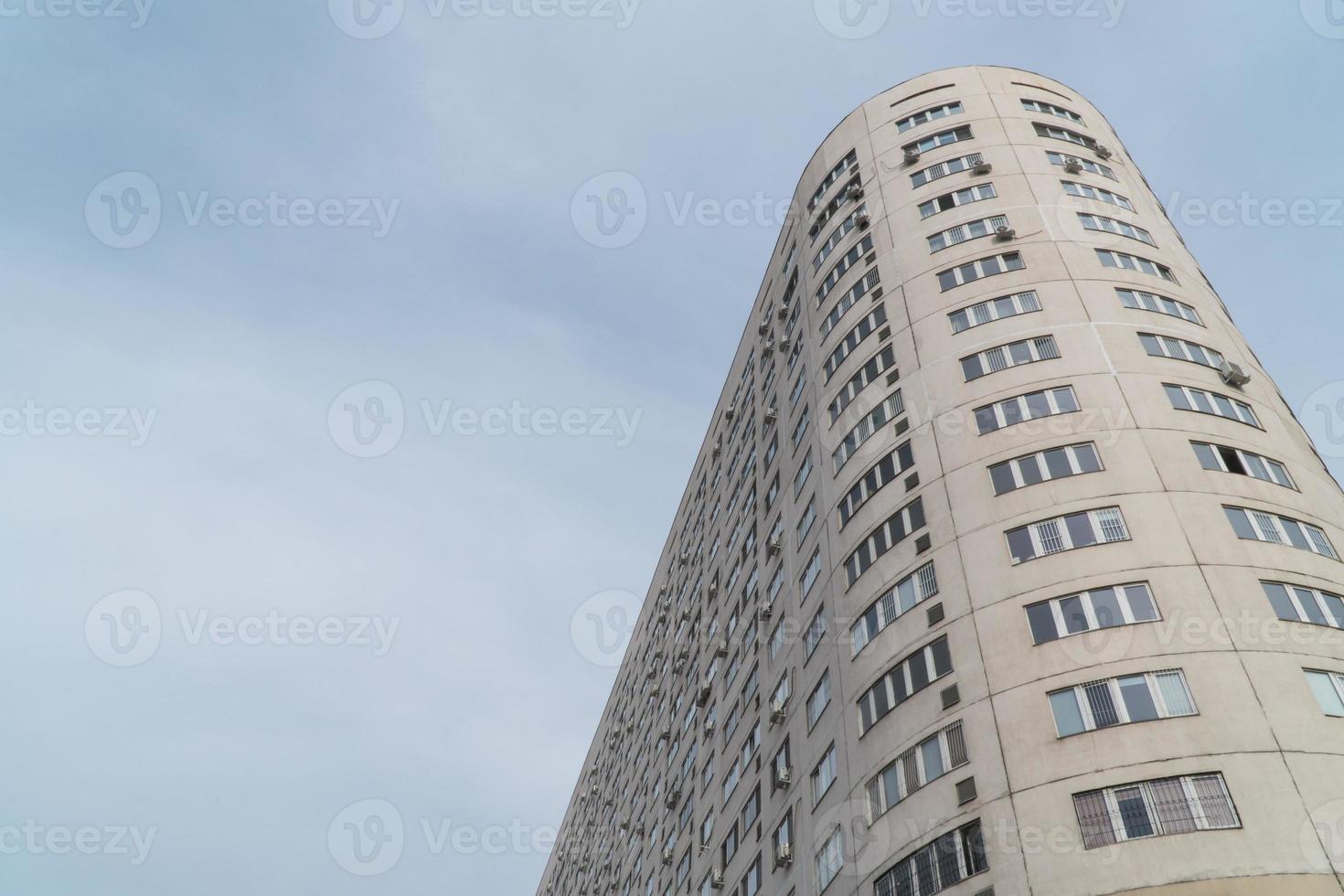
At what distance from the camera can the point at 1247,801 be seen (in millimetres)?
22812

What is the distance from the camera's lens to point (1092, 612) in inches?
1088

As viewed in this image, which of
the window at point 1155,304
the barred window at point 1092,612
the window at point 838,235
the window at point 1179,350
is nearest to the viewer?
the barred window at point 1092,612

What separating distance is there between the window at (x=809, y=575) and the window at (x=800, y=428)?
7.53 metres

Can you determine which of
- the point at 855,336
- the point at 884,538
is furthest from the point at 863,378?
the point at 884,538

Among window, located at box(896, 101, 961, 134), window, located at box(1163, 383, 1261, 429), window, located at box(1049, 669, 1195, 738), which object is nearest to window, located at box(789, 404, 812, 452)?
window, located at box(1163, 383, 1261, 429)

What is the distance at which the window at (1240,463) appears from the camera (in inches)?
1250

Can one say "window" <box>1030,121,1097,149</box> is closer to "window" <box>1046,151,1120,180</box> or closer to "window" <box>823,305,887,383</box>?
"window" <box>1046,151,1120,180</box>

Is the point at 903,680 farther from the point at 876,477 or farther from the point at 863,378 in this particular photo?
the point at 863,378

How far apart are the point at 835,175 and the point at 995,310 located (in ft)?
64.5

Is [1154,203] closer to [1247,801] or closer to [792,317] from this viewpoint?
[792,317]

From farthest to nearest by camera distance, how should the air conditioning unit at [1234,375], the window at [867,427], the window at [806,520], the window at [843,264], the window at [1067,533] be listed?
the window at [843,264], the window at [806,520], the window at [867,427], the air conditioning unit at [1234,375], the window at [1067,533]

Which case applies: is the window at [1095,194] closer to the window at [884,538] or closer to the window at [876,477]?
the window at [876,477]

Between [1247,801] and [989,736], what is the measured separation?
5972 mm

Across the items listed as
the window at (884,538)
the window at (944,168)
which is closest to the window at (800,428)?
the window at (884,538)
